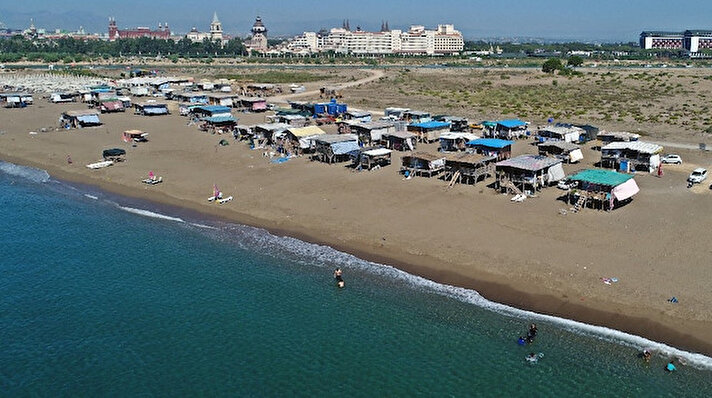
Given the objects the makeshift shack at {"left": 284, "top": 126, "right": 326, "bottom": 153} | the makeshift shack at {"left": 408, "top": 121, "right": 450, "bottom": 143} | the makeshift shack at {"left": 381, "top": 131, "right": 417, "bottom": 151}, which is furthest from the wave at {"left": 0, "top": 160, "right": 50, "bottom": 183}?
the makeshift shack at {"left": 408, "top": 121, "right": 450, "bottom": 143}

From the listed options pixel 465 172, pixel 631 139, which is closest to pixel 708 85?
pixel 631 139

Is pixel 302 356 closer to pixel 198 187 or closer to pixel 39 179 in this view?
pixel 198 187

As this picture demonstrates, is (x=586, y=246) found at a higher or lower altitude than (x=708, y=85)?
lower

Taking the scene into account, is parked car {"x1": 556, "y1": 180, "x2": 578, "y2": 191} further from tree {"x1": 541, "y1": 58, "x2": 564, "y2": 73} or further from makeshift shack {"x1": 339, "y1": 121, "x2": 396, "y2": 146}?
tree {"x1": 541, "y1": 58, "x2": 564, "y2": 73}

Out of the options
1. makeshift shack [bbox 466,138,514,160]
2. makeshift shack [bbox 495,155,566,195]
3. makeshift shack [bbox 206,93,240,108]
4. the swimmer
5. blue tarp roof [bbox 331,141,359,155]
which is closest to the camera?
the swimmer

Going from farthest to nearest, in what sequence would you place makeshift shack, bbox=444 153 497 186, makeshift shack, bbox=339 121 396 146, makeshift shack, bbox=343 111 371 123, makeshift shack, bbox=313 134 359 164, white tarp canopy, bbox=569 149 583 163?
makeshift shack, bbox=343 111 371 123 < makeshift shack, bbox=339 121 396 146 < makeshift shack, bbox=313 134 359 164 < white tarp canopy, bbox=569 149 583 163 < makeshift shack, bbox=444 153 497 186
